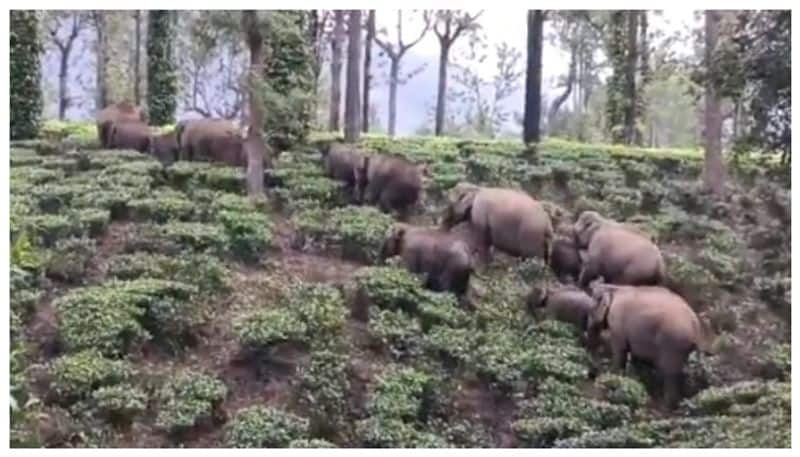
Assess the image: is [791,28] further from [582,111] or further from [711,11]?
[582,111]

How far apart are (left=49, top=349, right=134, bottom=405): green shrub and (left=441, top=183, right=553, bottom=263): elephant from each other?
1.26m

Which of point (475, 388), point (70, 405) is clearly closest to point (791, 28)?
point (475, 388)

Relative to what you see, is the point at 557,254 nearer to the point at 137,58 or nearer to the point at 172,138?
the point at 172,138

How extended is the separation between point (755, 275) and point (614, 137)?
30.8 inches

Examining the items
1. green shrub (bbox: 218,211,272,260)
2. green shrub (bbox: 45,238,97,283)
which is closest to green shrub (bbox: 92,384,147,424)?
green shrub (bbox: 45,238,97,283)

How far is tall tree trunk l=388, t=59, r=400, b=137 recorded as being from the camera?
4.75 metres

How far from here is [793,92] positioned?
412 cm

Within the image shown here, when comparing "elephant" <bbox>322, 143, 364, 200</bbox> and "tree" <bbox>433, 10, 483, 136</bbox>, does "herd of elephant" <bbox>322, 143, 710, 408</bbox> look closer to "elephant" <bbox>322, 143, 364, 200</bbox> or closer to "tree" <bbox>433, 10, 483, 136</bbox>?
"elephant" <bbox>322, 143, 364, 200</bbox>

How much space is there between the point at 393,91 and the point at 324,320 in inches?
41.6

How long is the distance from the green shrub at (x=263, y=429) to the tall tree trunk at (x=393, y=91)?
1245 millimetres

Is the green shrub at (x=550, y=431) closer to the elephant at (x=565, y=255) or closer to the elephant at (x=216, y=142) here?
the elephant at (x=565, y=255)

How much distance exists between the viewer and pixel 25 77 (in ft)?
14.6

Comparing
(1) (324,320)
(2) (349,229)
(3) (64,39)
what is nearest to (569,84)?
(2) (349,229)

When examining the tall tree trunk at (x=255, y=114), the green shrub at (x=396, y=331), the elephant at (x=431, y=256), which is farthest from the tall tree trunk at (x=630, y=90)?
the tall tree trunk at (x=255, y=114)
